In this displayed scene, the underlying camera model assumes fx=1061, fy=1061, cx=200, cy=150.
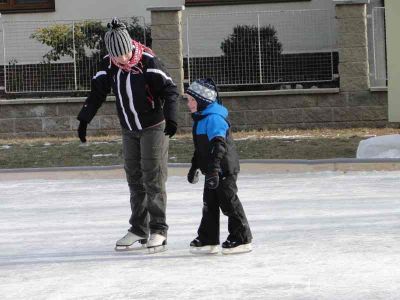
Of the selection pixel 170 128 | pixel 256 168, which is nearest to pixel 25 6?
pixel 256 168

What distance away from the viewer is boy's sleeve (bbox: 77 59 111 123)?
8.74 meters

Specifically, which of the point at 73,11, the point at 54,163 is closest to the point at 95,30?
the point at 73,11

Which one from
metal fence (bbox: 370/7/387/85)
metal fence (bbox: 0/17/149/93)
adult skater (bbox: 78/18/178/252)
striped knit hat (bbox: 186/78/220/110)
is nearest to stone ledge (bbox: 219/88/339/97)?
metal fence (bbox: 370/7/387/85)

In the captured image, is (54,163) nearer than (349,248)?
No

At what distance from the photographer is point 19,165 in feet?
51.2

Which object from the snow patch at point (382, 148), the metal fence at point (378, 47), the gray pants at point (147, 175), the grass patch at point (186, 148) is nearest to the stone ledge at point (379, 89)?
the metal fence at point (378, 47)

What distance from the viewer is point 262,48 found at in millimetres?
19734

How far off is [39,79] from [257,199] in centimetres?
906

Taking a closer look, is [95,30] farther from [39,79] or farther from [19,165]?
[19,165]

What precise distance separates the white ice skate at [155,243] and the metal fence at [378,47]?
11558 mm

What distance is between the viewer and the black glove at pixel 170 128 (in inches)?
325

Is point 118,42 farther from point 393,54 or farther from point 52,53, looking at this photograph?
point 52,53

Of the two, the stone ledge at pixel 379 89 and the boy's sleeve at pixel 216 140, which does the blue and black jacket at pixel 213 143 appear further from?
the stone ledge at pixel 379 89

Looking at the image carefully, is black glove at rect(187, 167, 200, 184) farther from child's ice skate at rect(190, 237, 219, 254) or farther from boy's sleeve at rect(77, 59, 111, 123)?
boy's sleeve at rect(77, 59, 111, 123)
